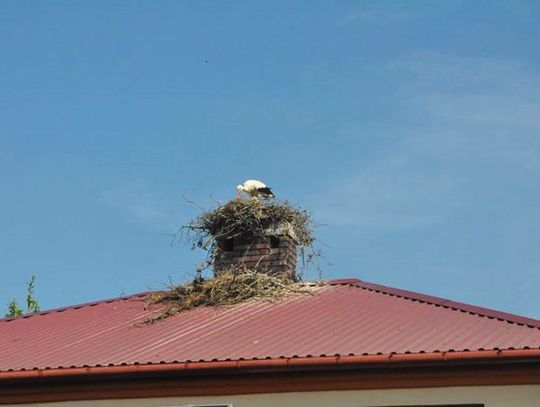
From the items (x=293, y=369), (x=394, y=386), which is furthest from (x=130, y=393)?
(x=394, y=386)

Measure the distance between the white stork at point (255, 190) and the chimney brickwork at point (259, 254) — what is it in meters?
1.08

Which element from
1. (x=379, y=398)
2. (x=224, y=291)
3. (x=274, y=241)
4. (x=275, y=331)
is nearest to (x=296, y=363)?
(x=379, y=398)

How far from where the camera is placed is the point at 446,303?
1778 cm

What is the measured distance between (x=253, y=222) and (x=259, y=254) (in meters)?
0.54

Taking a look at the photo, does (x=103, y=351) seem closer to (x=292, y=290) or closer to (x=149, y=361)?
(x=149, y=361)

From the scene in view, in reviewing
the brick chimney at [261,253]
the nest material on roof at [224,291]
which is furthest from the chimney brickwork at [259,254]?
the nest material on roof at [224,291]

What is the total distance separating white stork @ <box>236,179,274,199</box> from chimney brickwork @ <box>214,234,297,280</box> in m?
1.08

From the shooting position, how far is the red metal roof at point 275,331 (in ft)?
51.4

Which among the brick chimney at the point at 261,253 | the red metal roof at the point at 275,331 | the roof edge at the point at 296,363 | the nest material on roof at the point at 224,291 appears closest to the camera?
the roof edge at the point at 296,363

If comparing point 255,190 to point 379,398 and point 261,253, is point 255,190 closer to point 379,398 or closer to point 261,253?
point 261,253

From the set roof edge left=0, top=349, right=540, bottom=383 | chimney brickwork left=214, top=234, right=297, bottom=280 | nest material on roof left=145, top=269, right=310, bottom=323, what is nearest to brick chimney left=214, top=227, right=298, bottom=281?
chimney brickwork left=214, top=234, right=297, bottom=280

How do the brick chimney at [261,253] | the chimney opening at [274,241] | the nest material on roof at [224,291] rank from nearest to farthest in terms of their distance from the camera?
the nest material on roof at [224,291] → the brick chimney at [261,253] → the chimney opening at [274,241]

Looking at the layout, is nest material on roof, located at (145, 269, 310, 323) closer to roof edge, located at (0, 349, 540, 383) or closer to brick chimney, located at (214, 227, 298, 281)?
brick chimney, located at (214, 227, 298, 281)

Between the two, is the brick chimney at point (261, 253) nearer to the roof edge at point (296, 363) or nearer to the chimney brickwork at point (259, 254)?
the chimney brickwork at point (259, 254)
